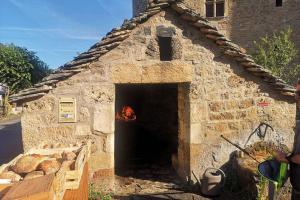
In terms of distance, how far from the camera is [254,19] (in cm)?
1806

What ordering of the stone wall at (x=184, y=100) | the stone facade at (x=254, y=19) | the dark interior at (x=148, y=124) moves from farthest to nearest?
1. the stone facade at (x=254, y=19)
2. the dark interior at (x=148, y=124)
3. the stone wall at (x=184, y=100)

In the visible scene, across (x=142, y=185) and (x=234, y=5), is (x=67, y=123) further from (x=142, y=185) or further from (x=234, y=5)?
(x=234, y=5)

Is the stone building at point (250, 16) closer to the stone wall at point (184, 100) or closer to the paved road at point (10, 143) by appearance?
the paved road at point (10, 143)

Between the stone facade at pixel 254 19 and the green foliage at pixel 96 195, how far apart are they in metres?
14.8

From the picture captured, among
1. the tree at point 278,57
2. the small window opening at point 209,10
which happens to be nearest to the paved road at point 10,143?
the tree at point 278,57

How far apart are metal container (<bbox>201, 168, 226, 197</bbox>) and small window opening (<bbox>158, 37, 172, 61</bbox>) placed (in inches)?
90.2

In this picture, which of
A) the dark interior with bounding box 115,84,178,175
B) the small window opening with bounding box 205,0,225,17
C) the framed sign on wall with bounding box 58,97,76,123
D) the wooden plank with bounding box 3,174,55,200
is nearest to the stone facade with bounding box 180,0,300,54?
the small window opening with bounding box 205,0,225,17

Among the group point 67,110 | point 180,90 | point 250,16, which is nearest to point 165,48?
point 180,90

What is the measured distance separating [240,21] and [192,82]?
13.6 meters

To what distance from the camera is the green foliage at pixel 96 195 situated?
551cm

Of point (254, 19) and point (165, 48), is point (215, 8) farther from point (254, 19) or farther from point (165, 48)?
point (165, 48)

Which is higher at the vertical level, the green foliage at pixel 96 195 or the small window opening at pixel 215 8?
the small window opening at pixel 215 8

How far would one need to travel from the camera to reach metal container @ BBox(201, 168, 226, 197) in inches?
Result: 229

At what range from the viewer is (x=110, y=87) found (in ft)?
18.8
